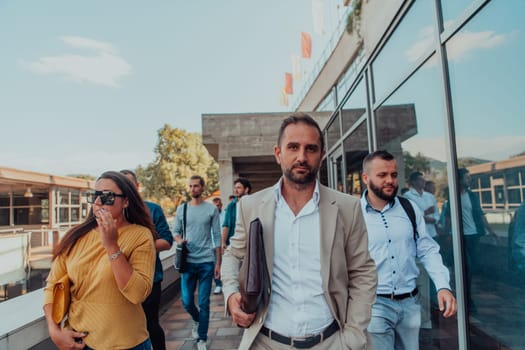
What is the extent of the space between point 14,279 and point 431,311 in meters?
11.0

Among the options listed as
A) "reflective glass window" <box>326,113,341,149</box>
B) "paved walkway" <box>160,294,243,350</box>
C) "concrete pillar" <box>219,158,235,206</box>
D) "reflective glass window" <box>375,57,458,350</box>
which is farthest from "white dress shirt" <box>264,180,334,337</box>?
"concrete pillar" <box>219,158,235,206</box>

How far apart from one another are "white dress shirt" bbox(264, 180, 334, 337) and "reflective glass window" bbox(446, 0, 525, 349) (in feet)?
3.95

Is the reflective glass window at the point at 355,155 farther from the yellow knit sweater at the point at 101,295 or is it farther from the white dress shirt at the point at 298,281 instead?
the yellow knit sweater at the point at 101,295

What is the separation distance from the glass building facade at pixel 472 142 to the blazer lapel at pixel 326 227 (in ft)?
3.57

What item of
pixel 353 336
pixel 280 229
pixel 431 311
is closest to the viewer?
pixel 353 336

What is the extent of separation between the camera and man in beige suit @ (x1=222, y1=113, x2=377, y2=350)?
1.44m

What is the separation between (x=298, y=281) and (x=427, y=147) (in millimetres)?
2191

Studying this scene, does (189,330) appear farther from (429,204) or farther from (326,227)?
(326,227)

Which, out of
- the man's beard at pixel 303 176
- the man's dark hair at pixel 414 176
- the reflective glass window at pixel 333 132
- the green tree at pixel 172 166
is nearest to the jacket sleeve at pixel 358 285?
the man's beard at pixel 303 176

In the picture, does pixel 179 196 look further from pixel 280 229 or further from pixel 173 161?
pixel 280 229

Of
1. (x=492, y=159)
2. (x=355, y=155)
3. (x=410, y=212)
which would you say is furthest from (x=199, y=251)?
(x=355, y=155)

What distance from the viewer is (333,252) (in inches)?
58.1

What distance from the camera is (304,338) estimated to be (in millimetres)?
1424

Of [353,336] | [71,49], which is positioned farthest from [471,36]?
[71,49]
